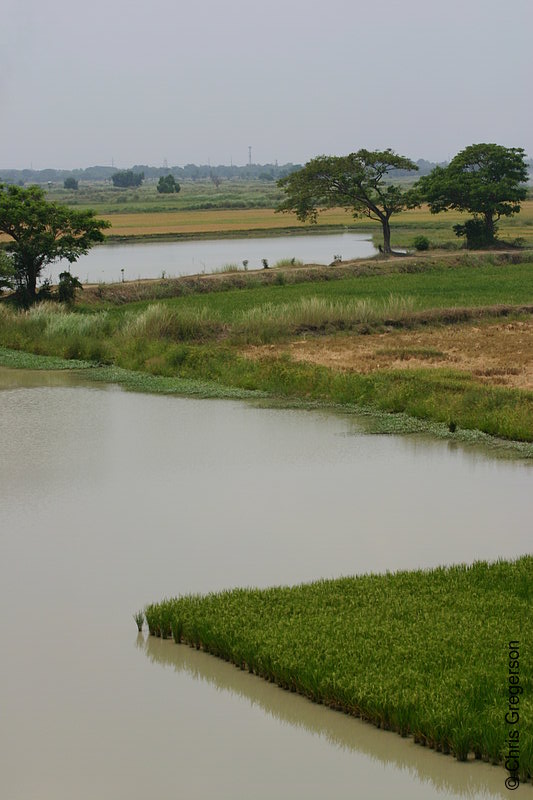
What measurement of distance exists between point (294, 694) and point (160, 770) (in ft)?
3.74

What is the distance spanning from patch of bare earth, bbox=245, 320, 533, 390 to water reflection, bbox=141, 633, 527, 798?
31.3 feet

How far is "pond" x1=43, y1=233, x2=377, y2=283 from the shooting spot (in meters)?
34.3

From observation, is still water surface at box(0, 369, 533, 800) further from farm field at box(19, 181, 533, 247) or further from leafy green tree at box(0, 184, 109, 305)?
farm field at box(19, 181, 533, 247)

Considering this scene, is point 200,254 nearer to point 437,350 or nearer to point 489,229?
point 489,229

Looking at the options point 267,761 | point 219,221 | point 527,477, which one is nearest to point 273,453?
point 527,477

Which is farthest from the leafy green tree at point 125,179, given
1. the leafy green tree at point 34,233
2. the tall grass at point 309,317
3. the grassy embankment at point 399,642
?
the grassy embankment at point 399,642

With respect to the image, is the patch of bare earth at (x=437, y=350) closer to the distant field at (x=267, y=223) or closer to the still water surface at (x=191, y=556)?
the still water surface at (x=191, y=556)

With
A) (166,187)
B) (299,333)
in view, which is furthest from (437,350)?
(166,187)

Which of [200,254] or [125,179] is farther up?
[125,179]

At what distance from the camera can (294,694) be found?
676cm

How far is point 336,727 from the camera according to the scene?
6293 mm

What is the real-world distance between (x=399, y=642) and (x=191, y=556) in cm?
272

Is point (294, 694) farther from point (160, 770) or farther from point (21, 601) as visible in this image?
point (21, 601)

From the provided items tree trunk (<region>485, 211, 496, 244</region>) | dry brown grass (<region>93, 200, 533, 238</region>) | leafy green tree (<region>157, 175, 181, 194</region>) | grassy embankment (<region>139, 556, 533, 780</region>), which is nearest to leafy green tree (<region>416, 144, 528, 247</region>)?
tree trunk (<region>485, 211, 496, 244</region>)
